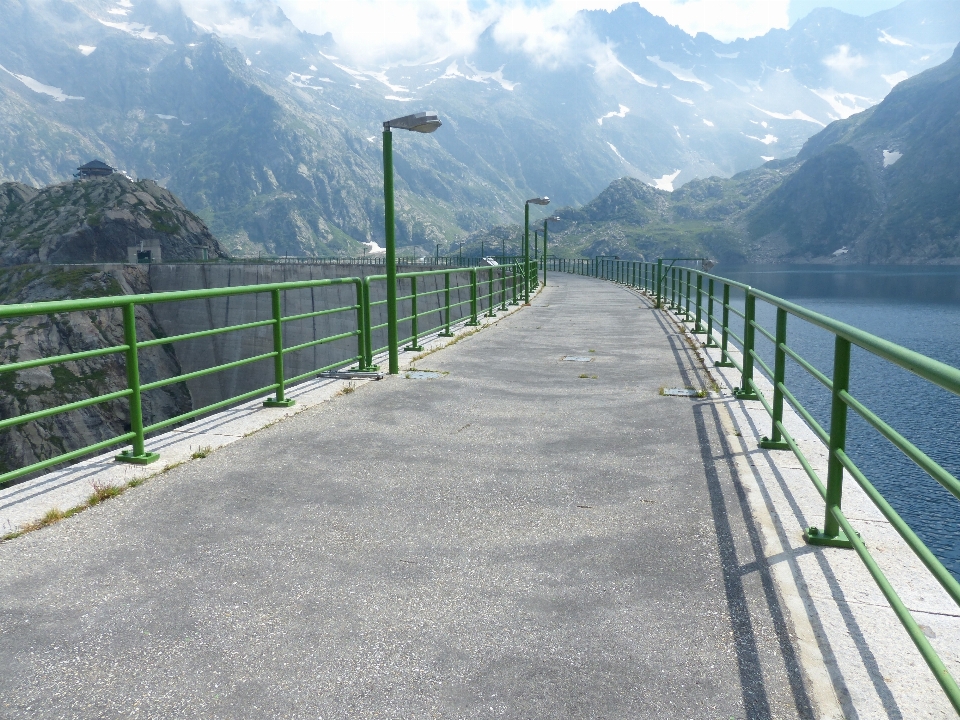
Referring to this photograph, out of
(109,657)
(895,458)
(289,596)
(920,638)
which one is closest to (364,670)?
(289,596)

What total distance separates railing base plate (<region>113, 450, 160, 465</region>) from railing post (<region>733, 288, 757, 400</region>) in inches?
207

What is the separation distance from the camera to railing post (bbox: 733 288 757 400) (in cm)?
721

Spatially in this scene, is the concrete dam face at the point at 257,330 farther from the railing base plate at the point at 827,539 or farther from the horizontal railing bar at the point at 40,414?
the railing base plate at the point at 827,539

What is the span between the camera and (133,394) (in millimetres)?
5699

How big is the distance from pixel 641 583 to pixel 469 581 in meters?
0.84

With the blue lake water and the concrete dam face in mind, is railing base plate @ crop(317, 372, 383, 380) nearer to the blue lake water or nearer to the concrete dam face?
the blue lake water

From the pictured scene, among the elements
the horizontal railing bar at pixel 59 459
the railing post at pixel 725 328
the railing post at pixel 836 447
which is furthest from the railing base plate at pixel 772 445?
the horizontal railing bar at pixel 59 459

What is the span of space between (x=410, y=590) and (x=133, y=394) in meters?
3.18

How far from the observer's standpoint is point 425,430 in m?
6.97

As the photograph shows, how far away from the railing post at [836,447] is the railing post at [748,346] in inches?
125

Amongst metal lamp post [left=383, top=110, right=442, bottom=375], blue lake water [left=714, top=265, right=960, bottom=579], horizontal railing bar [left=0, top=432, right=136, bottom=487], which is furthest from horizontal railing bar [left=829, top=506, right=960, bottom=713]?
metal lamp post [left=383, top=110, right=442, bottom=375]

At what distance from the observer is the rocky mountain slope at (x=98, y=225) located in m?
91.2

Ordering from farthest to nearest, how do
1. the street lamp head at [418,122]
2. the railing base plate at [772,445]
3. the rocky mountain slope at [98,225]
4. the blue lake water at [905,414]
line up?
the rocky mountain slope at [98,225] < the blue lake water at [905,414] < the street lamp head at [418,122] < the railing base plate at [772,445]

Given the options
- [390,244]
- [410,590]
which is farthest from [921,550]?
[390,244]
